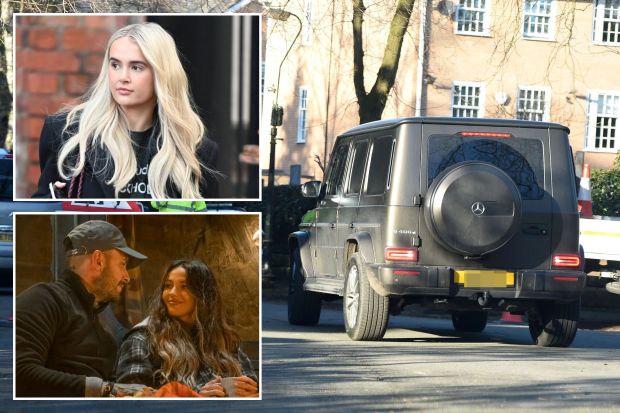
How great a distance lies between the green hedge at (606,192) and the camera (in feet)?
86.8

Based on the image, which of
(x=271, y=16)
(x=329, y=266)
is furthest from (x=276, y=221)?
(x=329, y=266)

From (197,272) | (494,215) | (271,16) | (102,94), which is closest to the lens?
(197,272)

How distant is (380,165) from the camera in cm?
1235

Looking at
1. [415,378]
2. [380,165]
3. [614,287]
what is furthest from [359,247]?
[614,287]

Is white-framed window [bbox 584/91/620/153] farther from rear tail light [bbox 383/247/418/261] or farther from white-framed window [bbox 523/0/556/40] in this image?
rear tail light [bbox 383/247/418/261]

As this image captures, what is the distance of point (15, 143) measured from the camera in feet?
18.2

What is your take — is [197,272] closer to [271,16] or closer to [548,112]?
[271,16]

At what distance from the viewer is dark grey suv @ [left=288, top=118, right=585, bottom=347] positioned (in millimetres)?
11469

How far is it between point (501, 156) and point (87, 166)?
696 centimetres

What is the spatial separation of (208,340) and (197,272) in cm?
24

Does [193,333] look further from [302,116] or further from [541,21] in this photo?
[302,116]

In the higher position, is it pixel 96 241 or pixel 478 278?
pixel 96 241

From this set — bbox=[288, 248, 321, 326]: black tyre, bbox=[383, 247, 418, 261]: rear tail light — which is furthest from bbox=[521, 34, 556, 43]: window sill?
bbox=[383, 247, 418, 261]: rear tail light

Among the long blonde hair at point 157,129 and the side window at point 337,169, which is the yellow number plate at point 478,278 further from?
the long blonde hair at point 157,129
